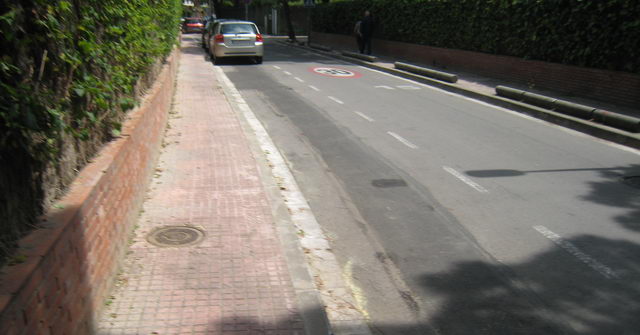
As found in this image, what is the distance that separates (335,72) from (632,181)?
15358 mm

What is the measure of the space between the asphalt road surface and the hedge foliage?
10.9 feet

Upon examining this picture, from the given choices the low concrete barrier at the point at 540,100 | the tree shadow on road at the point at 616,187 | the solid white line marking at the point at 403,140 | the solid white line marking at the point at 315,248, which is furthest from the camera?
the low concrete barrier at the point at 540,100

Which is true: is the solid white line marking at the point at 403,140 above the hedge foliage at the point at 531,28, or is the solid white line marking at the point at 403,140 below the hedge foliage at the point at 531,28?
below

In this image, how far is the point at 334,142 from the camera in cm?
1073

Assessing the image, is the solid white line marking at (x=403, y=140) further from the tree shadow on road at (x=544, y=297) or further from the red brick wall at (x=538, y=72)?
the red brick wall at (x=538, y=72)

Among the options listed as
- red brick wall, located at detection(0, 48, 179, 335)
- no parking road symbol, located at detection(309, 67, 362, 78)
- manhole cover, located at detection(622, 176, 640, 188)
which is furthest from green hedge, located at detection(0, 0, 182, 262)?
no parking road symbol, located at detection(309, 67, 362, 78)

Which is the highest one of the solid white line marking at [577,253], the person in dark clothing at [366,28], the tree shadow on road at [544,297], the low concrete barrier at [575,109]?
the person in dark clothing at [366,28]

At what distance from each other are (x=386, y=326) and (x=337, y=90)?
44.1ft

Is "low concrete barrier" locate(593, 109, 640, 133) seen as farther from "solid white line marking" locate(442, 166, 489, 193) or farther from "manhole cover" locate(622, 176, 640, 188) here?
"solid white line marking" locate(442, 166, 489, 193)

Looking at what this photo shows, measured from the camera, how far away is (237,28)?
2473 centimetres

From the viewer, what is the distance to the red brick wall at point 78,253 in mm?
2869

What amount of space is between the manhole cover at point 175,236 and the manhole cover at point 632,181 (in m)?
6.11

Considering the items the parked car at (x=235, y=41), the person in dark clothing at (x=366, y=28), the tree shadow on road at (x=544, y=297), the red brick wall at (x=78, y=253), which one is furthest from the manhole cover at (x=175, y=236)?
the person in dark clothing at (x=366, y=28)

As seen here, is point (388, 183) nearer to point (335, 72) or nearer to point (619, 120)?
point (619, 120)
